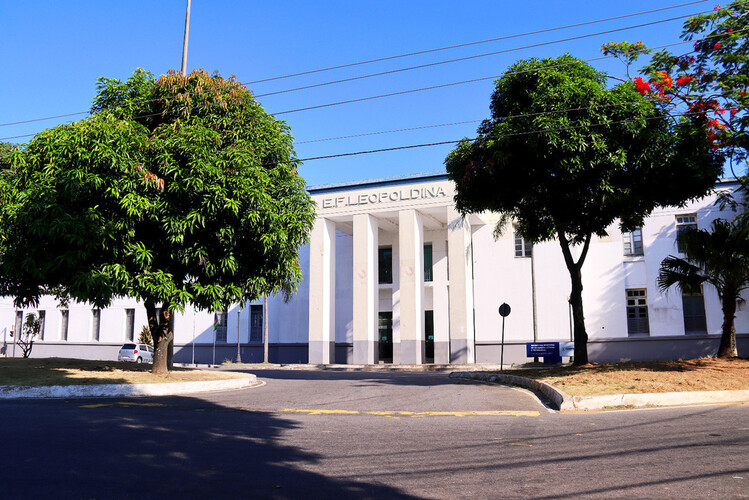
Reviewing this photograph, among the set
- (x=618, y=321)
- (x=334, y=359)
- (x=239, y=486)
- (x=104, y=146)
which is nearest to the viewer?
(x=239, y=486)

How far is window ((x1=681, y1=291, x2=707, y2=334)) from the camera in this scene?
30.0m

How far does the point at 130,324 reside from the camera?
42.6 meters

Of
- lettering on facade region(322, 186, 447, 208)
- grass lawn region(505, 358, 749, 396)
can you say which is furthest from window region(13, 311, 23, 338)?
grass lawn region(505, 358, 749, 396)

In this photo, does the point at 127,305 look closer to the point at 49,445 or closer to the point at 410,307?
the point at 410,307

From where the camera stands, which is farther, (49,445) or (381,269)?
(381,269)

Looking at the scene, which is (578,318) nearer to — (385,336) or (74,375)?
(74,375)

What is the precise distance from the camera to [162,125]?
615 inches

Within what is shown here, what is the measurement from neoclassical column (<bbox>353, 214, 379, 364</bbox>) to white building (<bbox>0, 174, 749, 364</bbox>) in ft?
0.19

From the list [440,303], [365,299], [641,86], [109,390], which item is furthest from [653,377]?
[440,303]

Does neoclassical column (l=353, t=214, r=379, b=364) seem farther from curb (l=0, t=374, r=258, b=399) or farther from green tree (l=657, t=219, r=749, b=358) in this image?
green tree (l=657, t=219, r=749, b=358)

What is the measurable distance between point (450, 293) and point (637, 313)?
10065 mm

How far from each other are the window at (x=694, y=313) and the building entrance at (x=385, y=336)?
54.0 feet

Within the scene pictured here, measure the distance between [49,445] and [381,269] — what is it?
1223 inches

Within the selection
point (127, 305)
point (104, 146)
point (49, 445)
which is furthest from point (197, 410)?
point (127, 305)
